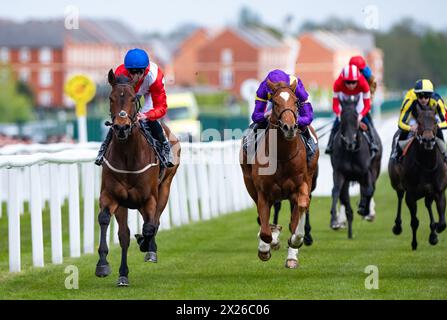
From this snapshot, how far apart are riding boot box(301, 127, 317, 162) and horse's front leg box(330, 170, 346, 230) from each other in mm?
3723

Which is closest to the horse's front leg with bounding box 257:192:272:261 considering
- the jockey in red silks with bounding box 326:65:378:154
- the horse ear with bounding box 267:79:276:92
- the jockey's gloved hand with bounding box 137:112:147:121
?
the horse ear with bounding box 267:79:276:92

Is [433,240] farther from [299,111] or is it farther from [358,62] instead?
[358,62]

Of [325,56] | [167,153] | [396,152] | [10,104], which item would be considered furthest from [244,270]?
[325,56]

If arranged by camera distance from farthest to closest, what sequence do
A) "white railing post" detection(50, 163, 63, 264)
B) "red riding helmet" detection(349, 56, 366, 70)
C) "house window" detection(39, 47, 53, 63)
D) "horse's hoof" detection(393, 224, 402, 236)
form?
1. "house window" detection(39, 47, 53, 63)
2. "red riding helmet" detection(349, 56, 366, 70)
3. "horse's hoof" detection(393, 224, 402, 236)
4. "white railing post" detection(50, 163, 63, 264)

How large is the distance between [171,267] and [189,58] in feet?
460

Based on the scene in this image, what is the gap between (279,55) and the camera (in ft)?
430

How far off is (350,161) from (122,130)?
21.2ft

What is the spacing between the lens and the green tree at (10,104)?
4173 inches

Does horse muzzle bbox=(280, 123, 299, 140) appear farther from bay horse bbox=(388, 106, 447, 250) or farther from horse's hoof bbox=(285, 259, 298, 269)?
bay horse bbox=(388, 106, 447, 250)

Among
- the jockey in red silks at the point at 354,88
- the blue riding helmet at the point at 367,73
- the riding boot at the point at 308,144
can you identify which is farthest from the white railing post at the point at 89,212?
the blue riding helmet at the point at 367,73

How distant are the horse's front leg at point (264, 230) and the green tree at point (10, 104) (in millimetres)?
93154

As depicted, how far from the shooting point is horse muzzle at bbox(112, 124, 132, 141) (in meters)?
10.6

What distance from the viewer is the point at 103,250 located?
431 inches
